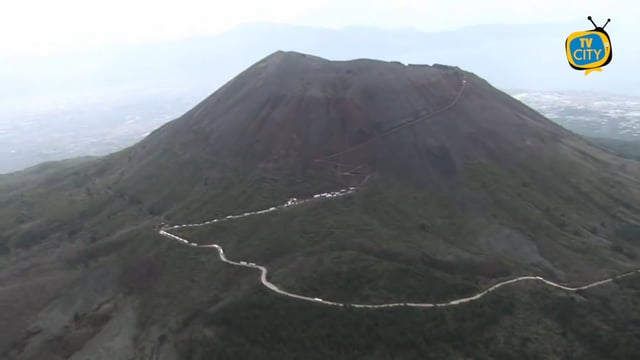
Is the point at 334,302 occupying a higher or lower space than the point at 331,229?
lower

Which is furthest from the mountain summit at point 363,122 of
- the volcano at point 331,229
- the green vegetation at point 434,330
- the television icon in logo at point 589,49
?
the television icon in logo at point 589,49

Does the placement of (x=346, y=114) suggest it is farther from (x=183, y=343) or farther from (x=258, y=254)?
(x=183, y=343)

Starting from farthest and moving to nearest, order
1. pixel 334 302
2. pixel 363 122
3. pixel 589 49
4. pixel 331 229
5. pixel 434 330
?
pixel 363 122
pixel 331 229
pixel 334 302
pixel 434 330
pixel 589 49

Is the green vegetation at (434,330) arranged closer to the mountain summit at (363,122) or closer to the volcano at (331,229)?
the volcano at (331,229)

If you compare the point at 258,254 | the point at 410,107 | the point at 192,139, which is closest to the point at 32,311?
the point at 258,254

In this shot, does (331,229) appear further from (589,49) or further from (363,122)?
(589,49)

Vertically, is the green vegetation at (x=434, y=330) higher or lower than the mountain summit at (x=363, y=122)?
lower

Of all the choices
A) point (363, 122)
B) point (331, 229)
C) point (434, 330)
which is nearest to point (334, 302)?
point (434, 330)
